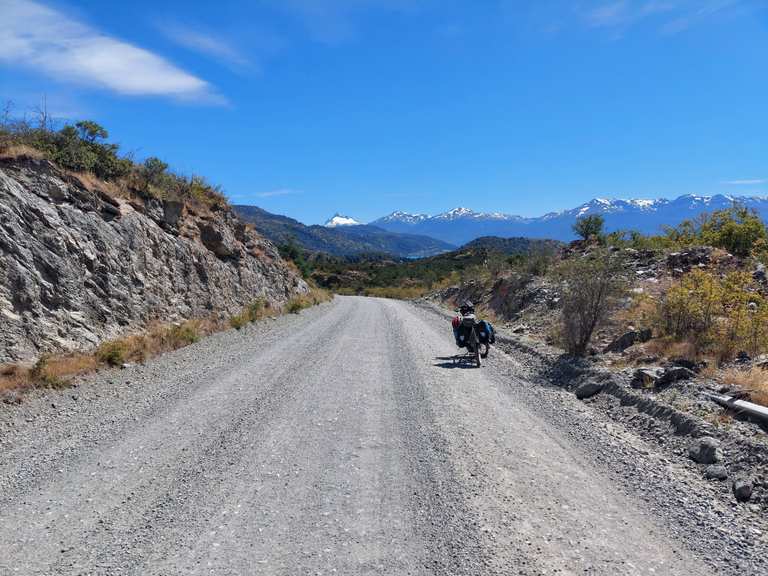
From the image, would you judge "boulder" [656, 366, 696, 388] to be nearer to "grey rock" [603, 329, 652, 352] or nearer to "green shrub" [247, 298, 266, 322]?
"grey rock" [603, 329, 652, 352]

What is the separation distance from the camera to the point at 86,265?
11.6m

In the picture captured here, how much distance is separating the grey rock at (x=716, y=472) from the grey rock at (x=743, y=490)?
27cm

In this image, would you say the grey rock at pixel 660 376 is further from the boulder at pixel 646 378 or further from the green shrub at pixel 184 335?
the green shrub at pixel 184 335

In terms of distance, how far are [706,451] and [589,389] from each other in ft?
10.7

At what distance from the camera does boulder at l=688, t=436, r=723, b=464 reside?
5.67m

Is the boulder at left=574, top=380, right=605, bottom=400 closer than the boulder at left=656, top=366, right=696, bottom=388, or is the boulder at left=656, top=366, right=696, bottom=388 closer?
the boulder at left=656, top=366, right=696, bottom=388

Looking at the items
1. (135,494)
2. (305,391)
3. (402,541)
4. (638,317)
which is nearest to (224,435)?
(135,494)

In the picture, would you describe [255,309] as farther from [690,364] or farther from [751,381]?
[751,381]

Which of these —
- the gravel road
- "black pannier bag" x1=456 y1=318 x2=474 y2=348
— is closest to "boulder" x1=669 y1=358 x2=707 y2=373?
the gravel road

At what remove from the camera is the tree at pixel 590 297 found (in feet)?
39.2

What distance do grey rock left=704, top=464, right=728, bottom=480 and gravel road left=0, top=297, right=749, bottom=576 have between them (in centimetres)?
100

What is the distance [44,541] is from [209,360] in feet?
26.3

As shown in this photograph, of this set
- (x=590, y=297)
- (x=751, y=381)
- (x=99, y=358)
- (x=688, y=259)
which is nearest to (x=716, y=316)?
(x=590, y=297)

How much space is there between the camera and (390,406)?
779 centimetres
